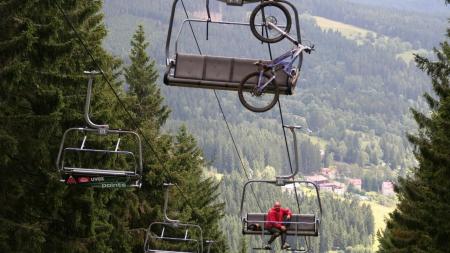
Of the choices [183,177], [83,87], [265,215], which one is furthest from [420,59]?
[183,177]

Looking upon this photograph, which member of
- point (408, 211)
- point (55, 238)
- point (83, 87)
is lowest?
point (55, 238)

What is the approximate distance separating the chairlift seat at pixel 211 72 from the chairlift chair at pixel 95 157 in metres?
1.27

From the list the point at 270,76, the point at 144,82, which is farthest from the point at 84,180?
the point at 144,82

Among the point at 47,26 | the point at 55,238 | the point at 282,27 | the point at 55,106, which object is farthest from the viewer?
the point at 55,238

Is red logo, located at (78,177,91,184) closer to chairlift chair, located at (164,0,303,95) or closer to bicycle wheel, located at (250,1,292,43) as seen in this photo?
chairlift chair, located at (164,0,303,95)

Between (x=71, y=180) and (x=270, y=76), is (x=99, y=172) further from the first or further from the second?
(x=270, y=76)

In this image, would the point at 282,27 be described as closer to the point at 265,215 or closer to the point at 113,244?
the point at 265,215

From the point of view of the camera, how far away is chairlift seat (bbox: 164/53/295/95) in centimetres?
1561

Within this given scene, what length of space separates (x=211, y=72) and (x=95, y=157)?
469 inches

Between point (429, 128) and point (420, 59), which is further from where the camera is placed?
point (429, 128)

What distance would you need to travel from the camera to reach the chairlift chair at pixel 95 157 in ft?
54.5

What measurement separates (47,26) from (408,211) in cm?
1338

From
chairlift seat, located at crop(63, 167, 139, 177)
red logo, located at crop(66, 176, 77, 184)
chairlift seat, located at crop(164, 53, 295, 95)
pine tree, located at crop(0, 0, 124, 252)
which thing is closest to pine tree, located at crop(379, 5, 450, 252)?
chairlift seat, located at crop(164, 53, 295, 95)

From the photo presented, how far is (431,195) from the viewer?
22.8 meters
